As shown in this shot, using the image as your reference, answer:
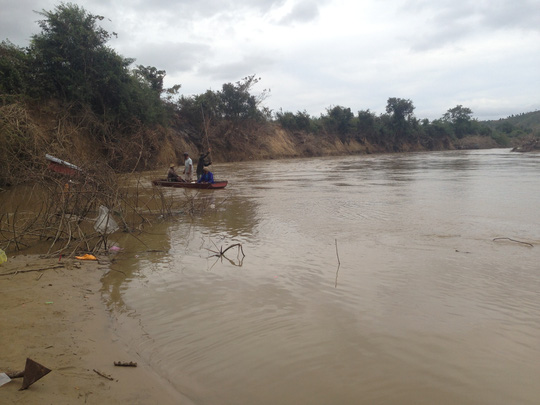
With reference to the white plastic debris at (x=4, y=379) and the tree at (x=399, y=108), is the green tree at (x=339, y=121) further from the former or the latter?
the white plastic debris at (x=4, y=379)

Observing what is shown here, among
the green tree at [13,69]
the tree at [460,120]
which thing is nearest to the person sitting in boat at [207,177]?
the green tree at [13,69]

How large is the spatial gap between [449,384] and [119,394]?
2.46 metres

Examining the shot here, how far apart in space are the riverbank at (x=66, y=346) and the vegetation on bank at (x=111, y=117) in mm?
3217

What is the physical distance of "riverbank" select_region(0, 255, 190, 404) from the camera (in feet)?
8.65

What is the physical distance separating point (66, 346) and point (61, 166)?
22.5 ft

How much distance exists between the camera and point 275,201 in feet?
42.7

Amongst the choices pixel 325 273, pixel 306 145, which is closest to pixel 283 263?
pixel 325 273

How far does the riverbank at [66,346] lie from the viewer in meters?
2.64

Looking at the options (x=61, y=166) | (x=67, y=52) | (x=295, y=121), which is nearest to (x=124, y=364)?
(x=61, y=166)

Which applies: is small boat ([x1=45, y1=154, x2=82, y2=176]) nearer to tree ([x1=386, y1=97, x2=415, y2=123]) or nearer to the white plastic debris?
the white plastic debris

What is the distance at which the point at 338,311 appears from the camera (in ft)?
14.0

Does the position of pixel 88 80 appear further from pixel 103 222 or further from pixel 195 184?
pixel 103 222

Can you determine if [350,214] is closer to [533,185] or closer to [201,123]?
[533,185]

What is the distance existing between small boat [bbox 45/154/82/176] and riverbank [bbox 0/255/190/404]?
10.5 ft
